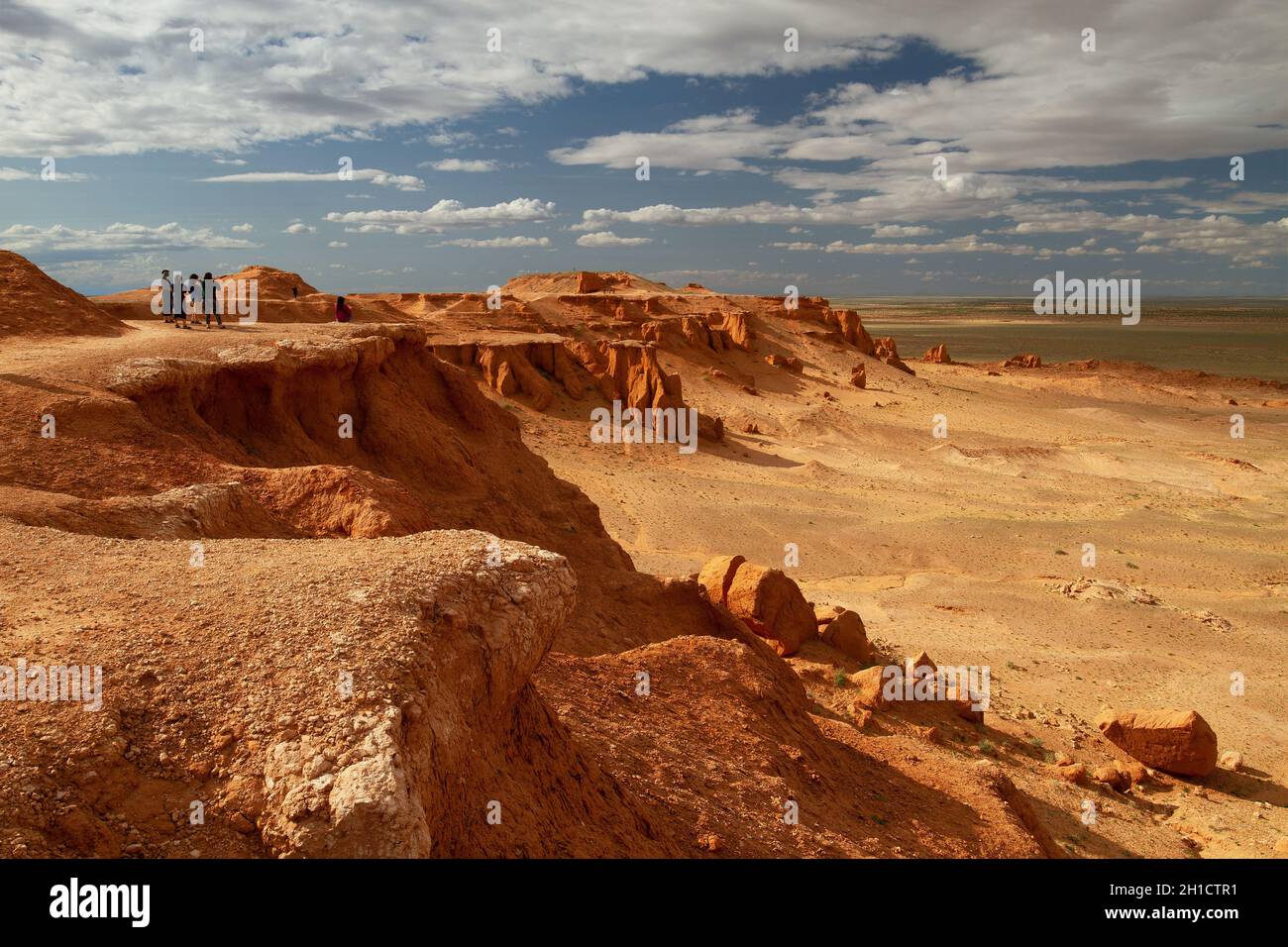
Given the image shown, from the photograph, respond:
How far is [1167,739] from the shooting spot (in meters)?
11.7

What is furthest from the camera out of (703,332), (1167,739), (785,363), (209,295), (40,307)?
(785,363)

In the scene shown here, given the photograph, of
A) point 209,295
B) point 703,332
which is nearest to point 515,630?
point 209,295

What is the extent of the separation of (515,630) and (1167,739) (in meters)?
10.8

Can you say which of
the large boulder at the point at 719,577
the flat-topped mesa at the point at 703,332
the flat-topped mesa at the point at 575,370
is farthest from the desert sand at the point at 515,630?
the flat-topped mesa at the point at 703,332

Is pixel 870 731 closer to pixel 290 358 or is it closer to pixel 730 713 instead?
pixel 730 713

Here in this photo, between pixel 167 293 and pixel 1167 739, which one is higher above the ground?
pixel 167 293

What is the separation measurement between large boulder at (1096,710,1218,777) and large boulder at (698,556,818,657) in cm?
467

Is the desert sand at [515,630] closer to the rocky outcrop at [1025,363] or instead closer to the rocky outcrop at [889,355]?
the rocky outcrop at [889,355]

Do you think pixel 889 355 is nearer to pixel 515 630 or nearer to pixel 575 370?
pixel 575 370

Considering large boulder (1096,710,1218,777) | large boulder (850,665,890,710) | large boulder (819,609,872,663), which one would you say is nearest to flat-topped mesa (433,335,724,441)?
large boulder (819,609,872,663)

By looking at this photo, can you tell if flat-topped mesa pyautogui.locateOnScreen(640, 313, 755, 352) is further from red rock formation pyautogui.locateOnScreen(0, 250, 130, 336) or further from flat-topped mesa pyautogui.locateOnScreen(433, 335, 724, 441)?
red rock formation pyautogui.locateOnScreen(0, 250, 130, 336)
